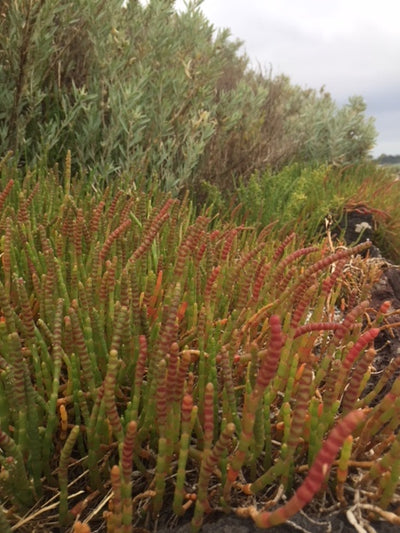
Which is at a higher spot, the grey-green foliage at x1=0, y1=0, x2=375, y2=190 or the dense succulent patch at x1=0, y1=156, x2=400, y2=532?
the grey-green foliage at x1=0, y1=0, x2=375, y2=190

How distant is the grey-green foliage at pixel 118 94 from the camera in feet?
13.2

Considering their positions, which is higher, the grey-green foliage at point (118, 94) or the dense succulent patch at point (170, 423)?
the grey-green foliage at point (118, 94)

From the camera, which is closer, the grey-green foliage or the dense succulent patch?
the dense succulent patch

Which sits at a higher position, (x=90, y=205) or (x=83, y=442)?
(x=90, y=205)

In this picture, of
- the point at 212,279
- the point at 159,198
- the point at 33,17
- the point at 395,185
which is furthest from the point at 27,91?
the point at 395,185

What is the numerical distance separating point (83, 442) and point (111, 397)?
48cm

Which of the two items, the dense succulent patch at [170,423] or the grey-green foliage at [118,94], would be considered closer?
the dense succulent patch at [170,423]

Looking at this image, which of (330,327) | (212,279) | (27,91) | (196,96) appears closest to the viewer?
(330,327)

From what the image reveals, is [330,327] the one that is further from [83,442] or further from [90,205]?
[90,205]

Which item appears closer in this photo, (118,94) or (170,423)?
(170,423)

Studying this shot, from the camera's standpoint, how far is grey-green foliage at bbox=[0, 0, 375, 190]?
4027 mm

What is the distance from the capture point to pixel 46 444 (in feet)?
4.30

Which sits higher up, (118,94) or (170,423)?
(118,94)

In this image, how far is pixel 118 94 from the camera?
4.28 metres
